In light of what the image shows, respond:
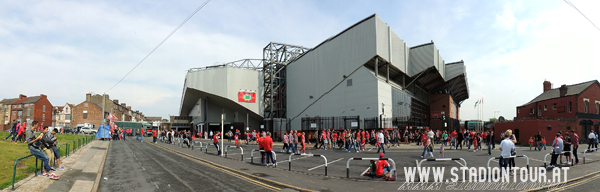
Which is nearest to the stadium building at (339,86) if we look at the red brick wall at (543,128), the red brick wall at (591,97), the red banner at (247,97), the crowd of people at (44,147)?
the red banner at (247,97)

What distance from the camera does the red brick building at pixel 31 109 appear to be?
A: 78875 mm

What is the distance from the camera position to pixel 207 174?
12633 millimetres

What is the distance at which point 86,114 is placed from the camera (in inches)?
3334

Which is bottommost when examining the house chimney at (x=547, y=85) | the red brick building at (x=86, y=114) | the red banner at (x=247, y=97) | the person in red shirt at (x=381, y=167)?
the person in red shirt at (x=381, y=167)

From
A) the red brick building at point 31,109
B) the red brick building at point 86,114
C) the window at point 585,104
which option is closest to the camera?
the window at point 585,104

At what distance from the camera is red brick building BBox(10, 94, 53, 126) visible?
78.9 meters

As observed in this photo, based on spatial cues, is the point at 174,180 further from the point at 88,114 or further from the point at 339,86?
the point at 88,114

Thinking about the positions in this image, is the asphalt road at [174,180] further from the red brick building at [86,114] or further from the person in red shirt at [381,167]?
the red brick building at [86,114]

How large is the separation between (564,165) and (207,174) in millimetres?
15718

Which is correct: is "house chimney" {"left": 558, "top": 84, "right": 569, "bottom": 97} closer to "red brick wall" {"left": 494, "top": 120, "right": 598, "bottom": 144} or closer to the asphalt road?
"red brick wall" {"left": 494, "top": 120, "right": 598, "bottom": 144}

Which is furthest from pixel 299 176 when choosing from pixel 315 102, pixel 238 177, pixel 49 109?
pixel 49 109

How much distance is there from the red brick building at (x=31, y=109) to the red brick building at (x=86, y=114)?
6970mm

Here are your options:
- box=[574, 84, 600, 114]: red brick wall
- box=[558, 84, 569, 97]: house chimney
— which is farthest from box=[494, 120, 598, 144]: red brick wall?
box=[558, 84, 569, 97]: house chimney

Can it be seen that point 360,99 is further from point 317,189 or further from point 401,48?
point 317,189
